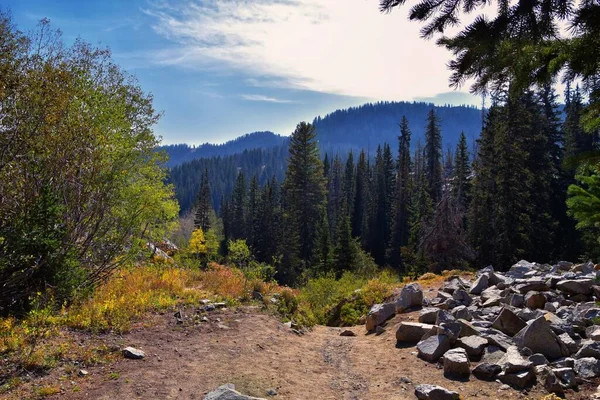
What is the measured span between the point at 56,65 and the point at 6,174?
321 centimetres

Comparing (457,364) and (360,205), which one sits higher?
(457,364)

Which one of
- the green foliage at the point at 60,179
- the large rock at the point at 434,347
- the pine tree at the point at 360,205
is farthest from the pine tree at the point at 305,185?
the large rock at the point at 434,347

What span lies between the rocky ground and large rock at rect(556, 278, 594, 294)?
1.0 inches

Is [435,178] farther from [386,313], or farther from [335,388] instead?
[335,388]

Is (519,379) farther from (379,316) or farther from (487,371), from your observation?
(379,316)

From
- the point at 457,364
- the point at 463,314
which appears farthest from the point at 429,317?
the point at 457,364

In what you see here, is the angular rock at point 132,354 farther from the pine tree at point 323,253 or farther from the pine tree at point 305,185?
the pine tree at point 305,185

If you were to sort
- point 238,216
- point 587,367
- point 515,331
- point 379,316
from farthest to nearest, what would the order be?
point 238,216, point 379,316, point 515,331, point 587,367

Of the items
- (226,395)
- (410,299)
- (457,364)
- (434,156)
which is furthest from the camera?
(434,156)

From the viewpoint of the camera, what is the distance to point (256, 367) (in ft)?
21.6

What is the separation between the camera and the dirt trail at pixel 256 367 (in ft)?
18.4

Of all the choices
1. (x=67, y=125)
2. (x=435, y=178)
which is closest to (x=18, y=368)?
(x=67, y=125)

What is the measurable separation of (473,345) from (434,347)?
0.68 metres

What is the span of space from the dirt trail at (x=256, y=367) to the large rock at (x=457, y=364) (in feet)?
0.61
